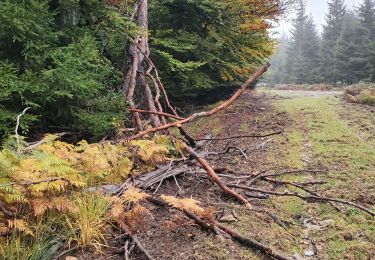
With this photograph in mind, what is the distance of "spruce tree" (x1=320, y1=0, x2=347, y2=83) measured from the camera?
46.6 meters

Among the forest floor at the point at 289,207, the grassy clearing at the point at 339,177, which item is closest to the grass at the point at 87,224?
the forest floor at the point at 289,207

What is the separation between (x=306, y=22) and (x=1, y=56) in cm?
7311

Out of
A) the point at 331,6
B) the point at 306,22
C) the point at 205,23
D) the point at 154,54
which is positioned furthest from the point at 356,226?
the point at 306,22

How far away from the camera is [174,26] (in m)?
12.7

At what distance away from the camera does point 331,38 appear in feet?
181

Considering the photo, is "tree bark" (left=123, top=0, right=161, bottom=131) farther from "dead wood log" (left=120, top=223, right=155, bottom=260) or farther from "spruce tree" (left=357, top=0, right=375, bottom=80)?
"spruce tree" (left=357, top=0, right=375, bottom=80)

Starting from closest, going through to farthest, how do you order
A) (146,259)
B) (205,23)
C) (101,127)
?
1. (146,259)
2. (101,127)
3. (205,23)

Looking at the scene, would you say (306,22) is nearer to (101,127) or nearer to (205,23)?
(205,23)

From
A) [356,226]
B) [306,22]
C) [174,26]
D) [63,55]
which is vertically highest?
[306,22]

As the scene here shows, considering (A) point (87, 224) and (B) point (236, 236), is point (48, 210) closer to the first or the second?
(A) point (87, 224)

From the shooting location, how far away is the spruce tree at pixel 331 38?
46.6 m

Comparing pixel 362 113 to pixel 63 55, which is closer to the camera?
pixel 63 55

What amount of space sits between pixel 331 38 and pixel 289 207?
56336 mm

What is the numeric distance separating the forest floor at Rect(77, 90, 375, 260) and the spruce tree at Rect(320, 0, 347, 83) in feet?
130
